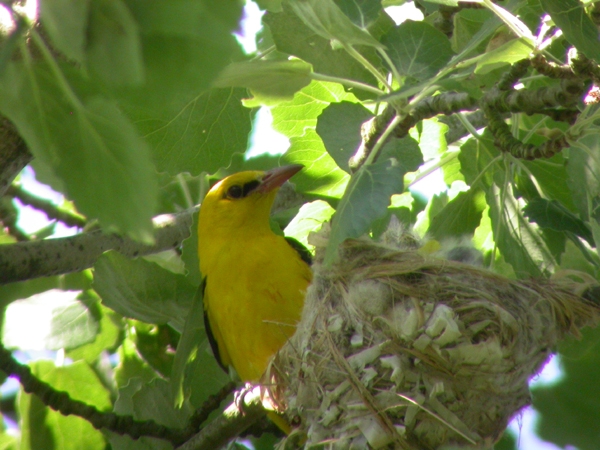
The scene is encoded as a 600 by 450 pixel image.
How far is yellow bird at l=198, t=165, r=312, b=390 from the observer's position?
12.4 ft

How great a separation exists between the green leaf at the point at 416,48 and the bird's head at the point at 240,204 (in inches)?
62.2

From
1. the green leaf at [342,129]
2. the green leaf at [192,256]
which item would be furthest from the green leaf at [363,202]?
the green leaf at [192,256]

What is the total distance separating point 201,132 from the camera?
3594mm

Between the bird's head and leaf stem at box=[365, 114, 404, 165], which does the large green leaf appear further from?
leaf stem at box=[365, 114, 404, 165]

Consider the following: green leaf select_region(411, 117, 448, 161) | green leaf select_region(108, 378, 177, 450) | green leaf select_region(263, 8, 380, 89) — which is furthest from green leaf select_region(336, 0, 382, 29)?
green leaf select_region(108, 378, 177, 450)

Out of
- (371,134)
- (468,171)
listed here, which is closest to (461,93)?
(371,134)

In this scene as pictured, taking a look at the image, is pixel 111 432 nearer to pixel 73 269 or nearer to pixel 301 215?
pixel 73 269

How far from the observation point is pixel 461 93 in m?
3.24

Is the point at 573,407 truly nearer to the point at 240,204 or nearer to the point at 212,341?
the point at 212,341

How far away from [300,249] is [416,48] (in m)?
1.60

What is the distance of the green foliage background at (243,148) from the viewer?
4.02 feet

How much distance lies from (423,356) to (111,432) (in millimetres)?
1679

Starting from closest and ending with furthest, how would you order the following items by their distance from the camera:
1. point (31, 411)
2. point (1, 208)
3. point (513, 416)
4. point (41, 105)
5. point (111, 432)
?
1. point (41, 105)
2. point (513, 416)
3. point (111, 432)
4. point (31, 411)
5. point (1, 208)

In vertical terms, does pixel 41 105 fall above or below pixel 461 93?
above
